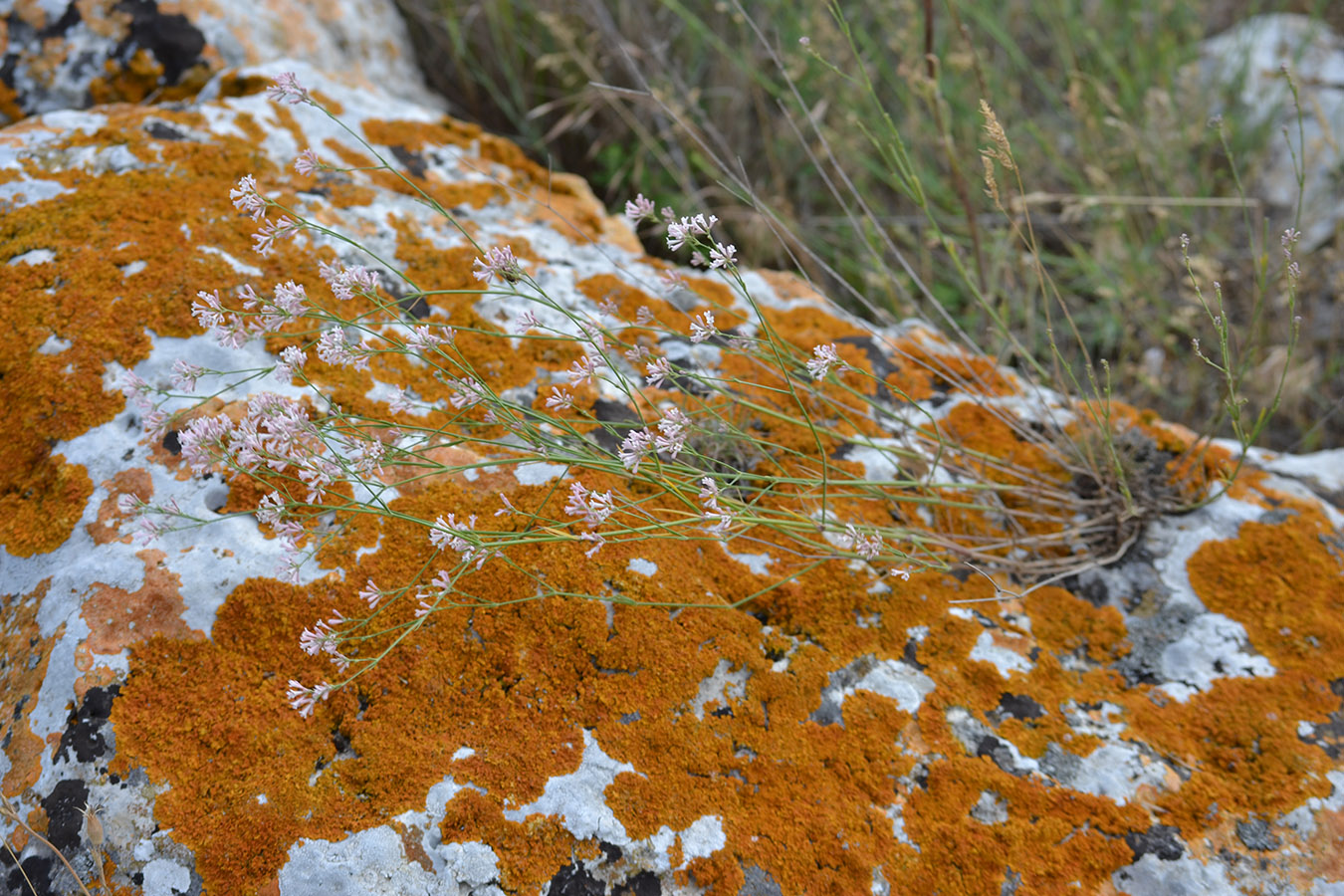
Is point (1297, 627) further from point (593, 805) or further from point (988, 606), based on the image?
point (593, 805)

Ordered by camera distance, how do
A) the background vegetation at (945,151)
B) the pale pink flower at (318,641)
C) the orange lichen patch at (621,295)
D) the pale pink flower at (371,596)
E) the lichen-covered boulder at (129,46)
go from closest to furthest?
the pale pink flower at (318,641), the pale pink flower at (371,596), the orange lichen patch at (621,295), the lichen-covered boulder at (129,46), the background vegetation at (945,151)

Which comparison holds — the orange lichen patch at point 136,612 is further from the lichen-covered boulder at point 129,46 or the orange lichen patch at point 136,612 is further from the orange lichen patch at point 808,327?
the lichen-covered boulder at point 129,46

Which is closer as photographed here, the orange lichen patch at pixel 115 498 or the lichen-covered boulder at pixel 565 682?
the lichen-covered boulder at pixel 565 682

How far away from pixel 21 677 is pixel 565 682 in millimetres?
1159

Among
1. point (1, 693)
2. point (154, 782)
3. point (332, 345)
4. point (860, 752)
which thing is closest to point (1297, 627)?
point (860, 752)

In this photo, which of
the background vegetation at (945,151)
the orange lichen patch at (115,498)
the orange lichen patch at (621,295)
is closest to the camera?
the orange lichen patch at (115,498)

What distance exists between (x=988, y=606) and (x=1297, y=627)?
2.43 feet

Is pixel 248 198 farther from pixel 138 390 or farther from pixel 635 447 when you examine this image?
pixel 635 447

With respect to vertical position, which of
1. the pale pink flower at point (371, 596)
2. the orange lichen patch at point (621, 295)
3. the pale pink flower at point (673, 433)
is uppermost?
the pale pink flower at point (673, 433)

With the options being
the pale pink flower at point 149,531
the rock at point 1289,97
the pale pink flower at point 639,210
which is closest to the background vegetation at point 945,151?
the rock at point 1289,97

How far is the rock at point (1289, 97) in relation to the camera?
3.81 meters

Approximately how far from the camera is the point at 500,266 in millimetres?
1609

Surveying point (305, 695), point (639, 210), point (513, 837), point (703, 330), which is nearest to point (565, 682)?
point (513, 837)

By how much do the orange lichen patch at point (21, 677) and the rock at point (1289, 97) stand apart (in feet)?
16.3
